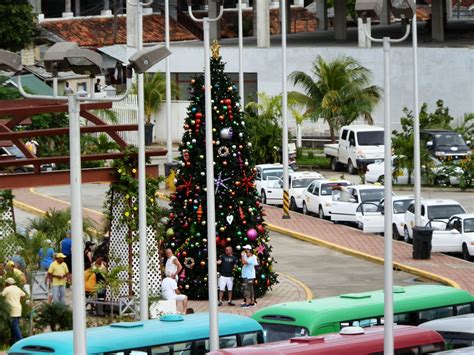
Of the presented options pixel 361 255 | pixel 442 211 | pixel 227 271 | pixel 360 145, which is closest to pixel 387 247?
pixel 227 271

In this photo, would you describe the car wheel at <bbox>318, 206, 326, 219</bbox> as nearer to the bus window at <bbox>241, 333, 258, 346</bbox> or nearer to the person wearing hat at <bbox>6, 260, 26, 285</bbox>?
the person wearing hat at <bbox>6, 260, 26, 285</bbox>

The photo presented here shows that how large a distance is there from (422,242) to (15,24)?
4147cm

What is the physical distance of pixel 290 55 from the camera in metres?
73.6

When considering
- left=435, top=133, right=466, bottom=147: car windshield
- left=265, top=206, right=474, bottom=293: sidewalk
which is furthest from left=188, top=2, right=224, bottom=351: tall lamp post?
left=435, top=133, right=466, bottom=147: car windshield

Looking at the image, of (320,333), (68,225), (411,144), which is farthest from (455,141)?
(320,333)

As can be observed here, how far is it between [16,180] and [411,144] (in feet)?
78.8

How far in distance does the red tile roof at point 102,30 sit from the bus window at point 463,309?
61.3 meters

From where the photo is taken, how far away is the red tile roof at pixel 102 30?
9112cm

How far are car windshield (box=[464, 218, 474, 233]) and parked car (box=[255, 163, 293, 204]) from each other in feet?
40.3

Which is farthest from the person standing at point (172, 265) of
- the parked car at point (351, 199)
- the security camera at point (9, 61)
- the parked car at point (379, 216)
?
the parked car at point (351, 199)

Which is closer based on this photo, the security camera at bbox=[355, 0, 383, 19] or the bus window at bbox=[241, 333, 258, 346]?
the security camera at bbox=[355, 0, 383, 19]

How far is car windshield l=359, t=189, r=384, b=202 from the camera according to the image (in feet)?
160

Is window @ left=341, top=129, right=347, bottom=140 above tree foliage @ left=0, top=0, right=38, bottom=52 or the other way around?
the other way around

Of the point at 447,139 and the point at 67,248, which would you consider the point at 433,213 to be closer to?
the point at 67,248
